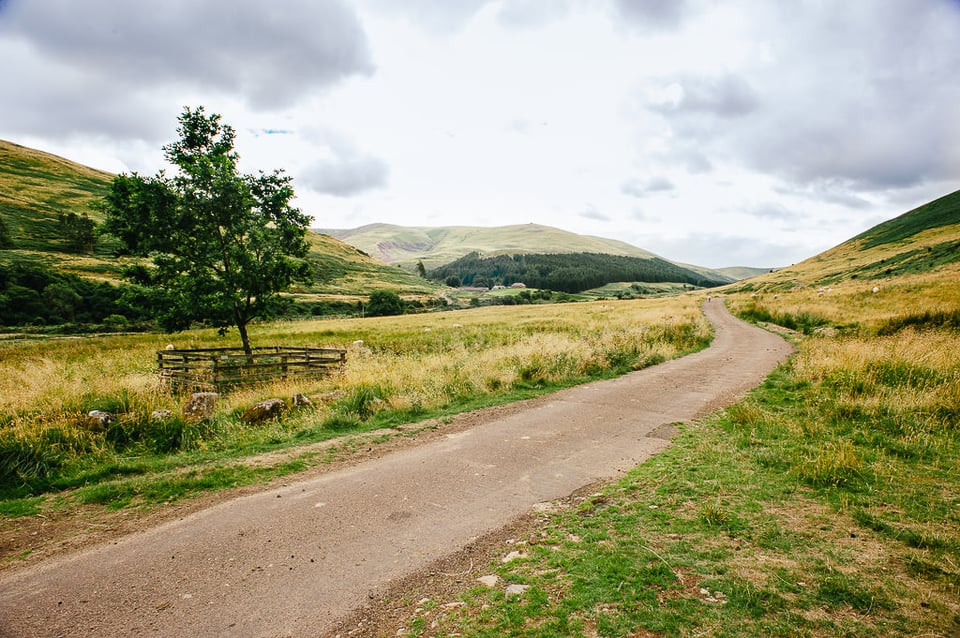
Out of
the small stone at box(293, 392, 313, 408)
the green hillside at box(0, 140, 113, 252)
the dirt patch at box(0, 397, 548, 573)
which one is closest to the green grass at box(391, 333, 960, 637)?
the dirt patch at box(0, 397, 548, 573)

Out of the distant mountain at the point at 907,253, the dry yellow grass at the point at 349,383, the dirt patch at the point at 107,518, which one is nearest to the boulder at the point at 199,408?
the dry yellow grass at the point at 349,383

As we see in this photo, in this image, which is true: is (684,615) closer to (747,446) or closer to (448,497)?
(448,497)

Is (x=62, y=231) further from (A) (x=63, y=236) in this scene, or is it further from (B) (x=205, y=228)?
(B) (x=205, y=228)

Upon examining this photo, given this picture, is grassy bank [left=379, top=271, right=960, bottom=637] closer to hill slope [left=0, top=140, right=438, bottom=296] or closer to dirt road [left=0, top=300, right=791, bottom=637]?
dirt road [left=0, top=300, right=791, bottom=637]

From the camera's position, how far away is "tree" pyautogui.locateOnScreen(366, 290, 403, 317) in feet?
310

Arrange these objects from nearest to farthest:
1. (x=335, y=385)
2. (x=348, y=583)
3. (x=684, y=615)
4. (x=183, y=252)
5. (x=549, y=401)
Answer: (x=684, y=615)
(x=348, y=583)
(x=549, y=401)
(x=335, y=385)
(x=183, y=252)

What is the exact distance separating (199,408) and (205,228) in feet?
38.8

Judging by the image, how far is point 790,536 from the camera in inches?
194

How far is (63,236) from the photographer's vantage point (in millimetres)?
99375

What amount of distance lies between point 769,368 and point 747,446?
9640 mm

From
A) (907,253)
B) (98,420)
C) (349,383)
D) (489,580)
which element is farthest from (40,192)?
(907,253)

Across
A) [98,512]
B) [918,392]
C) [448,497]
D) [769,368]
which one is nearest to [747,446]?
[918,392]

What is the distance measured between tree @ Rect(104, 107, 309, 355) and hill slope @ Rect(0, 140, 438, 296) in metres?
51.1

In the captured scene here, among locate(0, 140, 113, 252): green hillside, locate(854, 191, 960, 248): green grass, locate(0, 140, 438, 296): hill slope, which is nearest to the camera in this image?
locate(0, 140, 438, 296): hill slope
